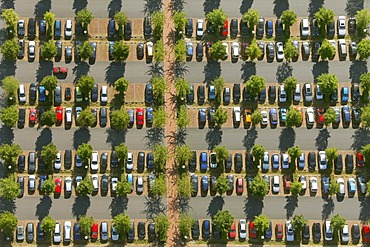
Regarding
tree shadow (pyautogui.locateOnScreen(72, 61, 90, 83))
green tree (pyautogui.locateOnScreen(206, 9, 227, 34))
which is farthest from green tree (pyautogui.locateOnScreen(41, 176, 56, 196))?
green tree (pyautogui.locateOnScreen(206, 9, 227, 34))

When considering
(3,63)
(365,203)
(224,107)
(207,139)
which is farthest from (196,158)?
(3,63)

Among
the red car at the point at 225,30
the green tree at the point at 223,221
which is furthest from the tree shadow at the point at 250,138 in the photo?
the red car at the point at 225,30

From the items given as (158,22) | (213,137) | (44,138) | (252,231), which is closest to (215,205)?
(252,231)

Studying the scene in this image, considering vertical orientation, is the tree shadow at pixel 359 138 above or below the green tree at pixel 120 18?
below

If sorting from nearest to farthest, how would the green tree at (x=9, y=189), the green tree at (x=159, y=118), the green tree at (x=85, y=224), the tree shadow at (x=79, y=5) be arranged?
1. the green tree at (x=9, y=189)
2. the green tree at (x=85, y=224)
3. the green tree at (x=159, y=118)
4. the tree shadow at (x=79, y=5)

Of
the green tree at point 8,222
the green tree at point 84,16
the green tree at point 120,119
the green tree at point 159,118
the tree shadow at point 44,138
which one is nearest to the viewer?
the green tree at point 8,222

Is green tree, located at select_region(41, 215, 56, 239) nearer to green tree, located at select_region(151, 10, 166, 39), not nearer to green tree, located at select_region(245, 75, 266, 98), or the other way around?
green tree, located at select_region(151, 10, 166, 39)

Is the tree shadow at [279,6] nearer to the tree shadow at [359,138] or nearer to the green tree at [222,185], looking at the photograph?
the tree shadow at [359,138]
